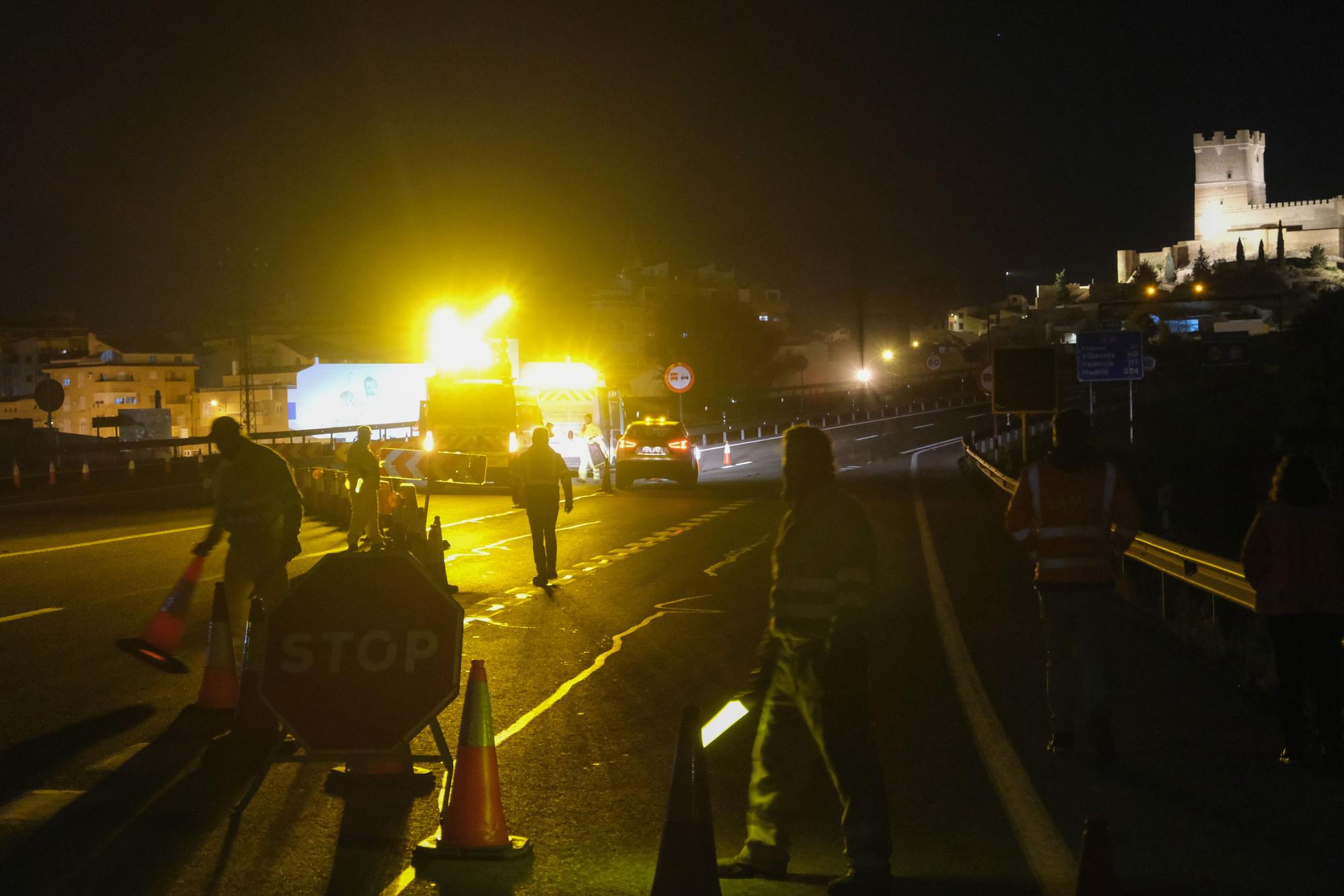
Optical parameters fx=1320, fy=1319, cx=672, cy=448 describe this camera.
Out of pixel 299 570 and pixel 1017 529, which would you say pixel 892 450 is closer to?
pixel 299 570

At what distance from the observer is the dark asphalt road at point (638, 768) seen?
559 centimetres

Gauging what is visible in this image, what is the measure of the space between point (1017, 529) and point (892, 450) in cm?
4464

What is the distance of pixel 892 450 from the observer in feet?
169

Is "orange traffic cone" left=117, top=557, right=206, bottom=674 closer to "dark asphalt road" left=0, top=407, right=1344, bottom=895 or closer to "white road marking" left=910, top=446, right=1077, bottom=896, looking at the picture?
"dark asphalt road" left=0, top=407, right=1344, bottom=895

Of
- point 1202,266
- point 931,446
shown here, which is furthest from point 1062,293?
point 931,446

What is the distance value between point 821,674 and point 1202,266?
19424 centimetres

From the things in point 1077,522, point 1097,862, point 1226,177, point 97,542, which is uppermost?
point 1226,177

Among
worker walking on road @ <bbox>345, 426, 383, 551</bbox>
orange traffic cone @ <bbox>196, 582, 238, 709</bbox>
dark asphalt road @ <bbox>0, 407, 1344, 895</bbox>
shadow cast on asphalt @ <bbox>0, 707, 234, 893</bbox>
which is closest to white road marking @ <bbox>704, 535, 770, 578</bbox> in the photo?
dark asphalt road @ <bbox>0, 407, 1344, 895</bbox>

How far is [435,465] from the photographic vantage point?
88.2 feet

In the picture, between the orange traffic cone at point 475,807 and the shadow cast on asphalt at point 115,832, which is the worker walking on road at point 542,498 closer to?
the shadow cast on asphalt at point 115,832

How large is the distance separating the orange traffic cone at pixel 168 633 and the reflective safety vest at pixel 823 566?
5.43 metres

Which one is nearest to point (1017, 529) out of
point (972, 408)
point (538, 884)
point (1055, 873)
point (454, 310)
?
point (1055, 873)

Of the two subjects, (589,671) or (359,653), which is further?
(589,671)

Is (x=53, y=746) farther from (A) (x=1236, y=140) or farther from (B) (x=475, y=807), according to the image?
(A) (x=1236, y=140)
